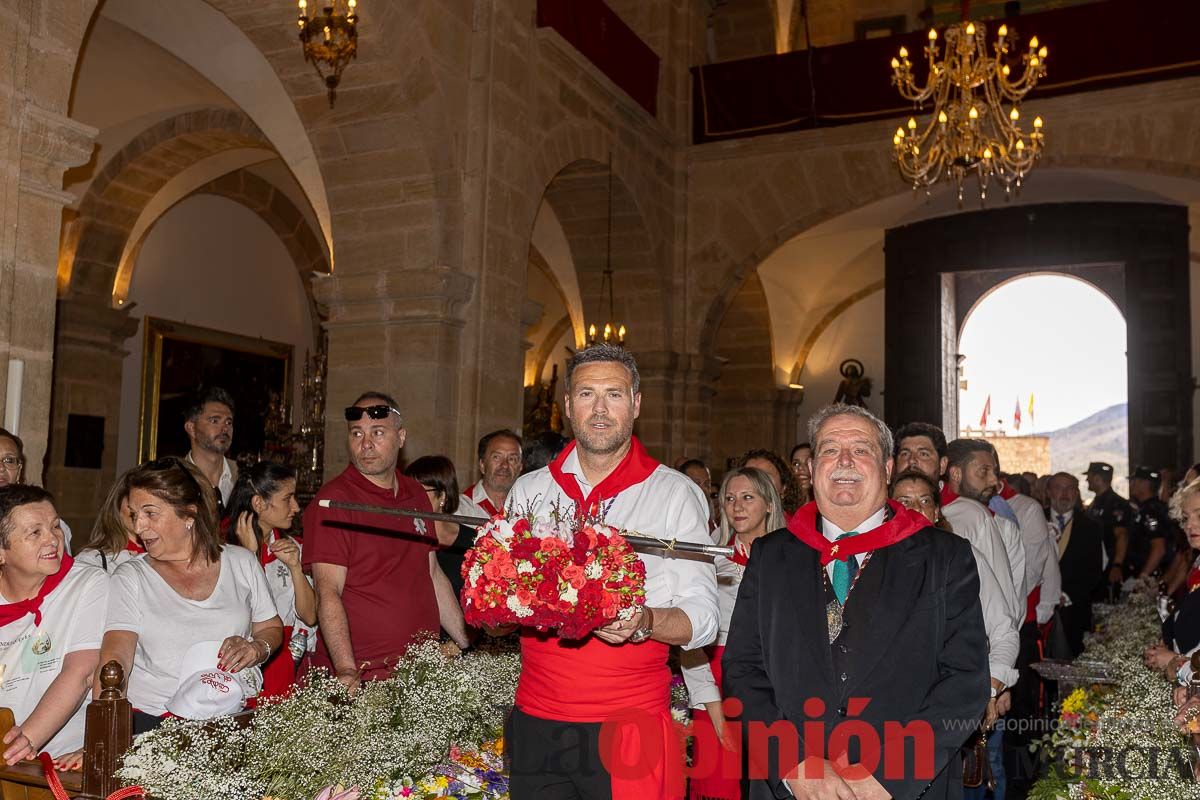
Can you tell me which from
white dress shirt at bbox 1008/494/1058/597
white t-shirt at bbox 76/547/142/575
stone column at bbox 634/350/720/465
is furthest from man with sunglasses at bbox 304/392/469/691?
stone column at bbox 634/350/720/465

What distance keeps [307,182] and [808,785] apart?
8.00 m

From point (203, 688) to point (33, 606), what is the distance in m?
0.60

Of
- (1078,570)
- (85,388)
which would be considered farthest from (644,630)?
(85,388)

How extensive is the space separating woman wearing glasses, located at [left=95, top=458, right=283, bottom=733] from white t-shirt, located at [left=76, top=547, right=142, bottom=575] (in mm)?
298

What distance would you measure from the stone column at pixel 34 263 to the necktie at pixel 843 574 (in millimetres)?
3966

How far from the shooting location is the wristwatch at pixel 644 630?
2.56 meters

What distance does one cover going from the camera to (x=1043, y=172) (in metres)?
13.2

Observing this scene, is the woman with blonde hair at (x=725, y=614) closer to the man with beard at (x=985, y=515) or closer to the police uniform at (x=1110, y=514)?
the man with beard at (x=985, y=515)

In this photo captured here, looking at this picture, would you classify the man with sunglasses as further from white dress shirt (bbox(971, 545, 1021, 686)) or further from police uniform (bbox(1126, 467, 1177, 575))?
police uniform (bbox(1126, 467, 1177, 575))

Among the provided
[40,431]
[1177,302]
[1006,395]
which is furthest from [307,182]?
[1006,395]

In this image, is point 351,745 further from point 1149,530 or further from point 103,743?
point 1149,530

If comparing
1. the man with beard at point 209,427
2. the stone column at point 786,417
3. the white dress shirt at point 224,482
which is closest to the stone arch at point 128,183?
the white dress shirt at point 224,482

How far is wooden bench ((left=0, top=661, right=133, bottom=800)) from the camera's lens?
9.87 ft

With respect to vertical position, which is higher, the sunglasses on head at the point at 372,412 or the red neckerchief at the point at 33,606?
the sunglasses on head at the point at 372,412
